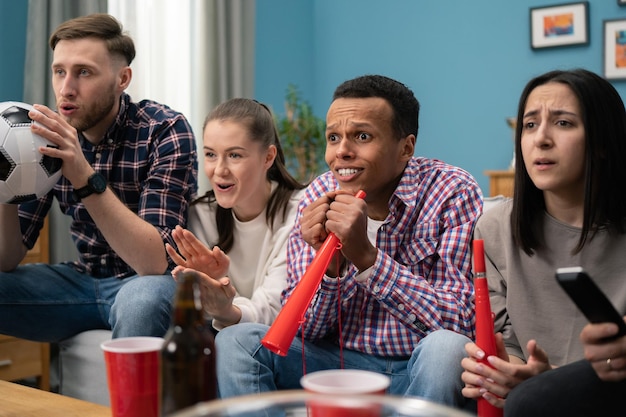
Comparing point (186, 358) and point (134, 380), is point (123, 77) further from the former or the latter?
point (186, 358)

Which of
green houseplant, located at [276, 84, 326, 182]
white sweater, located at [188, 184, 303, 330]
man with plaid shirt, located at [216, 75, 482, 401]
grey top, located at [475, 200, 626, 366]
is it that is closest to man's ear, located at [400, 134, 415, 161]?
man with plaid shirt, located at [216, 75, 482, 401]

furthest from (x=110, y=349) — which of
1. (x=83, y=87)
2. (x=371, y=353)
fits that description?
(x=83, y=87)

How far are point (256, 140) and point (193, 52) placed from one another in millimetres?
2177

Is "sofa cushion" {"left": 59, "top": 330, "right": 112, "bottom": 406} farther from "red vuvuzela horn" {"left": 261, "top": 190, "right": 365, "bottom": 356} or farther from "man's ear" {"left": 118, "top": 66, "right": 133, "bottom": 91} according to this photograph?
"red vuvuzela horn" {"left": 261, "top": 190, "right": 365, "bottom": 356}

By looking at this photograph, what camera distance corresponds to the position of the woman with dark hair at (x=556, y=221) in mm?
1350

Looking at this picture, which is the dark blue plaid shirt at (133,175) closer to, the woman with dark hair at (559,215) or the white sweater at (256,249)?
the white sweater at (256,249)

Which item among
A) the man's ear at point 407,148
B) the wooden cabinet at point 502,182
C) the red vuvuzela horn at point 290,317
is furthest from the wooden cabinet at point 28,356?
the wooden cabinet at point 502,182

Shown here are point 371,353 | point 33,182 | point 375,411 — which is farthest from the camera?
point 33,182

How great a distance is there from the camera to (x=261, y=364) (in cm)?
150

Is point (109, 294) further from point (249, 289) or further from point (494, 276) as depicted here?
point (494, 276)

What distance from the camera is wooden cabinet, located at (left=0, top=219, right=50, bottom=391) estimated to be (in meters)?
2.54

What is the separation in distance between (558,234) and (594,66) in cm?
292

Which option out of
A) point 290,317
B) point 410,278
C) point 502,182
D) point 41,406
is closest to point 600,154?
point 410,278

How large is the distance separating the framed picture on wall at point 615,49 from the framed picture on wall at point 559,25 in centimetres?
12
